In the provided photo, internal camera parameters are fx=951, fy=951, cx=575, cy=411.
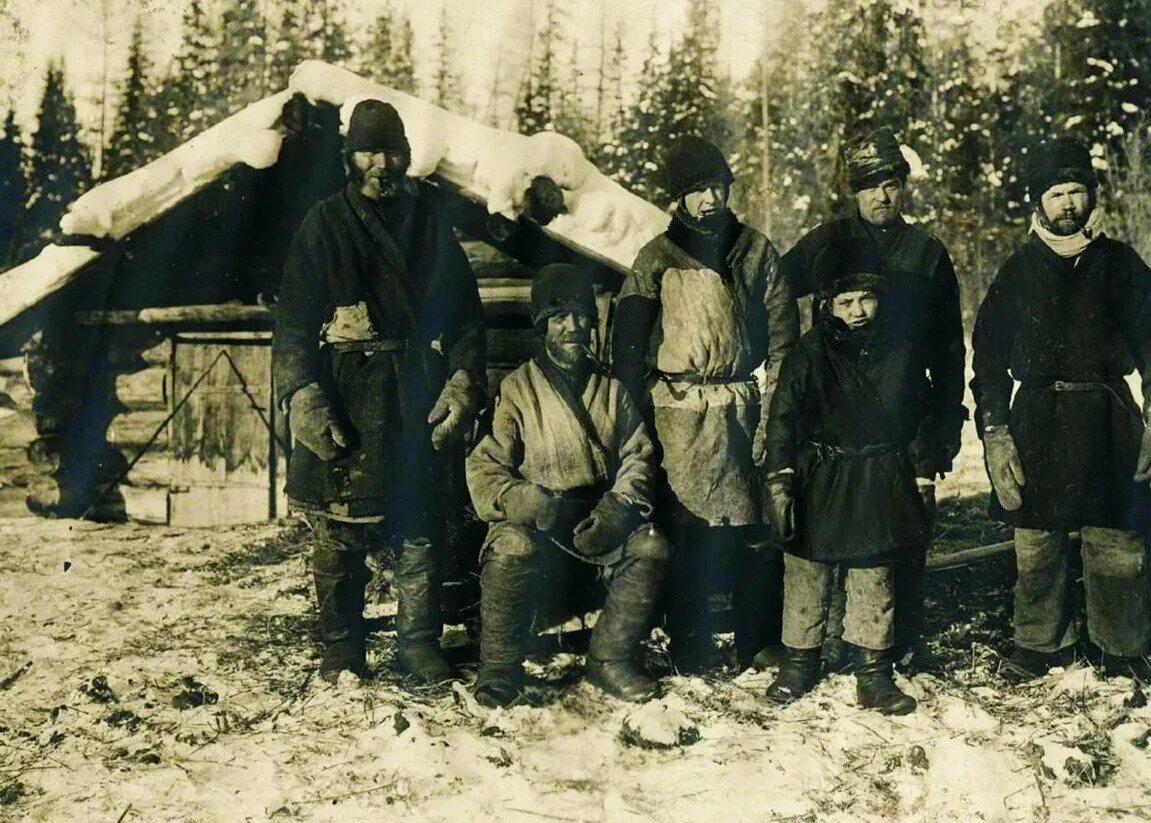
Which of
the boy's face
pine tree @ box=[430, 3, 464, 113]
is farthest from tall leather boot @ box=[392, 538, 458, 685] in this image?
pine tree @ box=[430, 3, 464, 113]

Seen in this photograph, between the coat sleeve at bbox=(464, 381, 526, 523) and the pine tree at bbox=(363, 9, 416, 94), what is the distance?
14.9ft

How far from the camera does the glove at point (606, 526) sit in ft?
12.7

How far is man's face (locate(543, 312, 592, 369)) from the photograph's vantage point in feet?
13.0

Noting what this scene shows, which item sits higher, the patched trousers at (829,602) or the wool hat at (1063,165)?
the wool hat at (1063,165)

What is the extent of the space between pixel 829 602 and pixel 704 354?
1.17 m

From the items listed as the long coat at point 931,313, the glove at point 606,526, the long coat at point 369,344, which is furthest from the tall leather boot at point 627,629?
the long coat at point 931,313

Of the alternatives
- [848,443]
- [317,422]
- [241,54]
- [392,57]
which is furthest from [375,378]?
[241,54]

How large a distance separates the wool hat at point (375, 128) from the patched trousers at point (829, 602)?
7.90 feet

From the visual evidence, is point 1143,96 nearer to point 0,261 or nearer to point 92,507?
point 92,507

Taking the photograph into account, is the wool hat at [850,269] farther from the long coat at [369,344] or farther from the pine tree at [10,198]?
the pine tree at [10,198]

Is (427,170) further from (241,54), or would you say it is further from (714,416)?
(241,54)

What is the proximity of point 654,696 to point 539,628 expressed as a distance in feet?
2.85

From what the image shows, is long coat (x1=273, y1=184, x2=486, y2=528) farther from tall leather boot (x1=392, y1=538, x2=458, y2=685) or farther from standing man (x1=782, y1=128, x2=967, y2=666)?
standing man (x1=782, y1=128, x2=967, y2=666)

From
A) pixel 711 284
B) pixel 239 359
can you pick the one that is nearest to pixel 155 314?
pixel 239 359
